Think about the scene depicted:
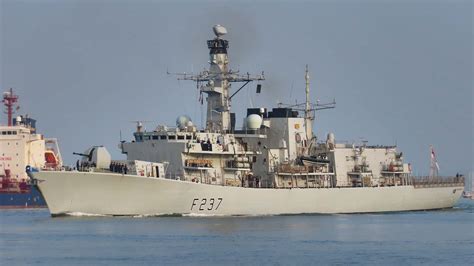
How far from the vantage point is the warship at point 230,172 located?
6141cm

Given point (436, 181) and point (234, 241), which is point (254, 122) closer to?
point (234, 241)

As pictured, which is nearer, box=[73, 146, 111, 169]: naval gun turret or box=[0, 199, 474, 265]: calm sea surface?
box=[0, 199, 474, 265]: calm sea surface

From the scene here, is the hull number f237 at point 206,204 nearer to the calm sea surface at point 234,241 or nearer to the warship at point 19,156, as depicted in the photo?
the calm sea surface at point 234,241

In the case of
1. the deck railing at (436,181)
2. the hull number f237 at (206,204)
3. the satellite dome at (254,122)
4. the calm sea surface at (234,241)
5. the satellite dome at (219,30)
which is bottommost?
the calm sea surface at (234,241)

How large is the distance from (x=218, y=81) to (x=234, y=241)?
19913 mm

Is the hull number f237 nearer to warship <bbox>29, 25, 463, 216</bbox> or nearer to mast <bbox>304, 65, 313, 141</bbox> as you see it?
warship <bbox>29, 25, 463, 216</bbox>

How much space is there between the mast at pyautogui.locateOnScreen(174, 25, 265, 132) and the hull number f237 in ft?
22.1

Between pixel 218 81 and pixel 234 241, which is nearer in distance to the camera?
pixel 234 241

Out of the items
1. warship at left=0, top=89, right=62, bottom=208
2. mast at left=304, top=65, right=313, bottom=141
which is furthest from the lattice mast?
warship at left=0, top=89, right=62, bottom=208

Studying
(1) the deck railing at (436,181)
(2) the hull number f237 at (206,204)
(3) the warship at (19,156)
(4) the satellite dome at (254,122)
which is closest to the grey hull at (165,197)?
(2) the hull number f237 at (206,204)

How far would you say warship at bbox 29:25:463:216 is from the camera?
61.4 metres

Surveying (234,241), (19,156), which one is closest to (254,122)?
(234,241)

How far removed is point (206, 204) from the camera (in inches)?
2537

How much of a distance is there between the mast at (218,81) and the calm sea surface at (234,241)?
740 centimetres
